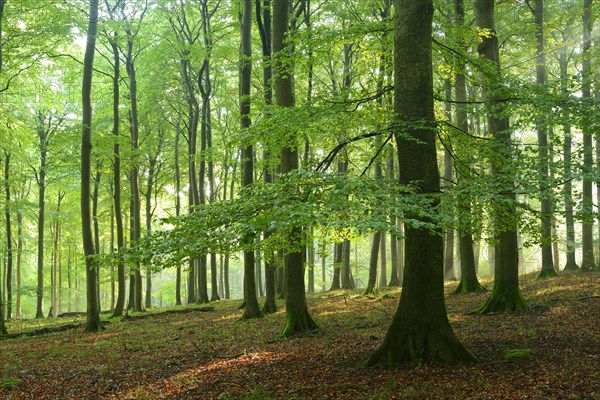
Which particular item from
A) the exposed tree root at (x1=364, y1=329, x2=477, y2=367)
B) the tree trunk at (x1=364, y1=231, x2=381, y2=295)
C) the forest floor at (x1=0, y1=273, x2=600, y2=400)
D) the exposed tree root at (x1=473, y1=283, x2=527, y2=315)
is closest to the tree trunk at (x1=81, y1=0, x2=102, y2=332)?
the forest floor at (x1=0, y1=273, x2=600, y2=400)

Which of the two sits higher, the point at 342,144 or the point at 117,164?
the point at 117,164

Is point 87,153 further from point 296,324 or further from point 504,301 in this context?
point 504,301

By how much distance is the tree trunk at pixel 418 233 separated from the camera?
23.1ft

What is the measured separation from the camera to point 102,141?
1611cm

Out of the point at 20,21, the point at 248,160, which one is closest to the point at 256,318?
the point at 248,160

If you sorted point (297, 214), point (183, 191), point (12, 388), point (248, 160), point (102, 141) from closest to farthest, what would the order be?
point (297, 214) < point (12, 388) < point (248, 160) < point (102, 141) < point (183, 191)

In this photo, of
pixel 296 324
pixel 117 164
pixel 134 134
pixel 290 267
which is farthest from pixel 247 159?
pixel 134 134

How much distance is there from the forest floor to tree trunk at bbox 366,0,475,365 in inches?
13.4

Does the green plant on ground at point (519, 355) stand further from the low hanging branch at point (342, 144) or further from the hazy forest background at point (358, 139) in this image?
the low hanging branch at point (342, 144)

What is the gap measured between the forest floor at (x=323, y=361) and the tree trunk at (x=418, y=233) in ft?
1.12

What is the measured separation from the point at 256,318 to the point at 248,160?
540 cm

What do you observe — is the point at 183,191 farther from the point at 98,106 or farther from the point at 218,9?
the point at 218,9

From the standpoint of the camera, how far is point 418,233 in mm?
7035

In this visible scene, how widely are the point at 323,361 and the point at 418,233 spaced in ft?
9.97
